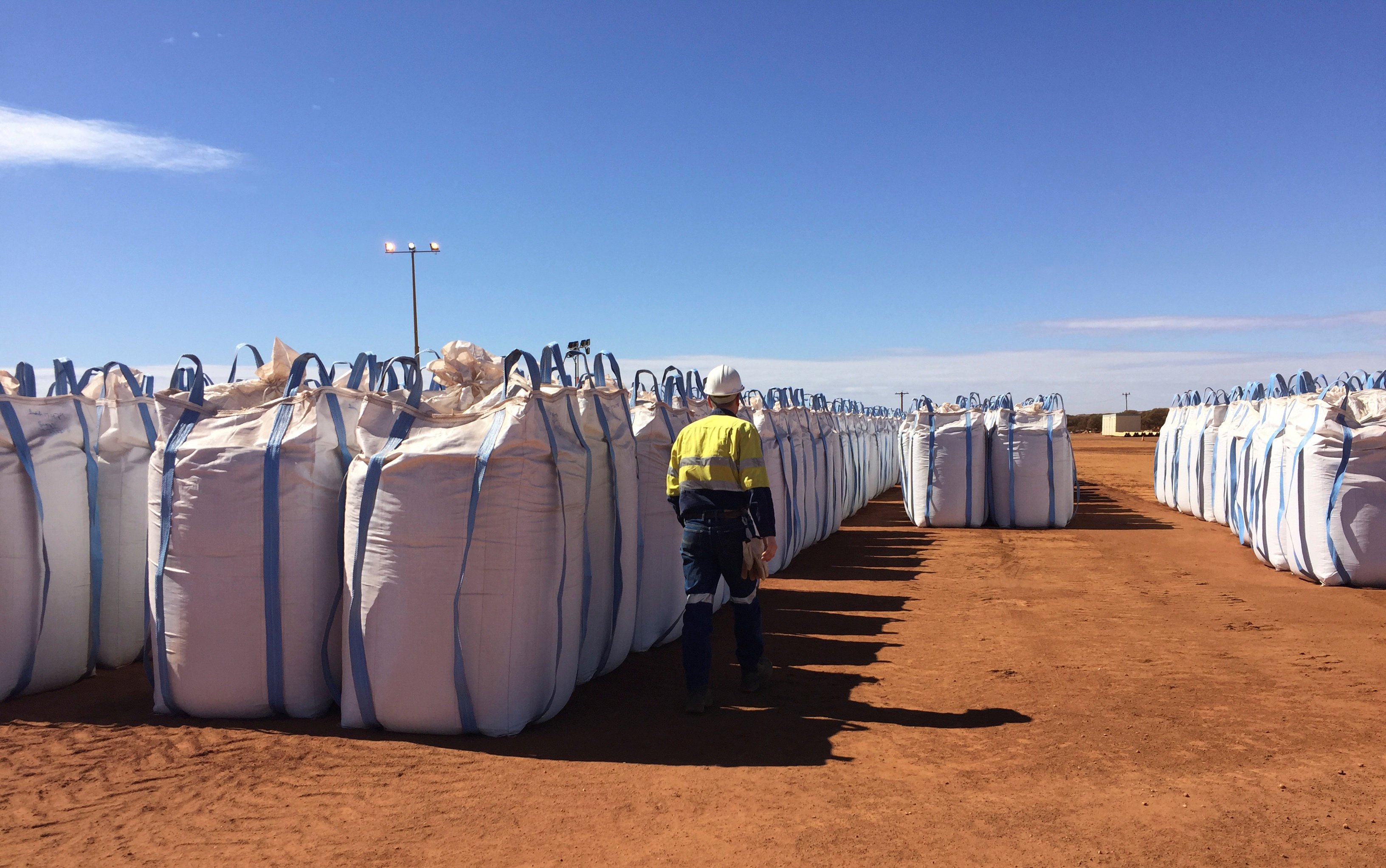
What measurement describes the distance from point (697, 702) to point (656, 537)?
1.46 meters

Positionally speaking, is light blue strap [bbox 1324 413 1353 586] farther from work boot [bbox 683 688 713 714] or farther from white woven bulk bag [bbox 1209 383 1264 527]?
work boot [bbox 683 688 713 714]

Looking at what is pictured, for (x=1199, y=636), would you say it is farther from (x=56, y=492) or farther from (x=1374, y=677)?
(x=56, y=492)

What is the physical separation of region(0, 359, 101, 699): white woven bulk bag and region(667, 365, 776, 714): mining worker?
315cm

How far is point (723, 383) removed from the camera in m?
4.65

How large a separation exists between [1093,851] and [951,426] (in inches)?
364

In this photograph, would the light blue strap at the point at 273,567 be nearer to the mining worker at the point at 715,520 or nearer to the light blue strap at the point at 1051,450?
the mining worker at the point at 715,520

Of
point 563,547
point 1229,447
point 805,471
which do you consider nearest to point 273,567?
point 563,547

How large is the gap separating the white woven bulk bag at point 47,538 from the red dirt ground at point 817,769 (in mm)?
221

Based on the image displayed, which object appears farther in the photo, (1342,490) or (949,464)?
(949,464)

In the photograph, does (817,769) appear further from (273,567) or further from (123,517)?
(123,517)

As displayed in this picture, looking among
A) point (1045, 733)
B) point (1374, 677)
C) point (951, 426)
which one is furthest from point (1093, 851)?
point (951, 426)

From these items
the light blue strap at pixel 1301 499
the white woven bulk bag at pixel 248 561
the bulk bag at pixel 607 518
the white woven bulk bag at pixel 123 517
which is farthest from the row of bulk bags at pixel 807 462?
the light blue strap at pixel 1301 499

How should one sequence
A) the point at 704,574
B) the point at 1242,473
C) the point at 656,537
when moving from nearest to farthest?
1. the point at 704,574
2. the point at 656,537
3. the point at 1242,473

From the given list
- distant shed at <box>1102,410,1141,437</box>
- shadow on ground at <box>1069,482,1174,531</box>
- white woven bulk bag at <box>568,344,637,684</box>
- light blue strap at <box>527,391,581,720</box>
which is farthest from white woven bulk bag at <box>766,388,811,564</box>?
distant shed at <box>1102,410,1141,437</box>
